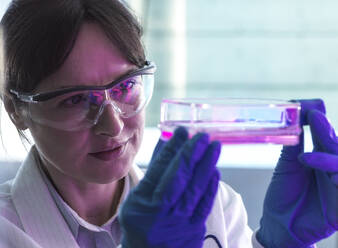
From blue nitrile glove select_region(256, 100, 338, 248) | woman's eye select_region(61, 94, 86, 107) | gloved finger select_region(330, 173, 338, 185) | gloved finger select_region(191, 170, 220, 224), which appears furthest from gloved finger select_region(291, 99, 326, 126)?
woman's eye select_region(61, 94, 86, 107)

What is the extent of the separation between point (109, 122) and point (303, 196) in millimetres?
452

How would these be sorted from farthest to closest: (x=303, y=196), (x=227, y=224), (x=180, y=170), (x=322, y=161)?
(x=227, y=224), (x=303, y=196), (x=322, y=161), (x=180, y=170)

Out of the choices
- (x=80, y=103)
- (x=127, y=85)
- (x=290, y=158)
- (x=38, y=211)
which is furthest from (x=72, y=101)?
(x=290, y=158)

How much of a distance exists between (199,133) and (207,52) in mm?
5693

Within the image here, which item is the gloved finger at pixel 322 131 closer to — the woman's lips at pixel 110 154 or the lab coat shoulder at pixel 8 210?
the woman's lips at pixel 110 154

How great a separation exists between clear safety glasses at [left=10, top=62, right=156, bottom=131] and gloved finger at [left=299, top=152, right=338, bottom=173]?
0.37 metres

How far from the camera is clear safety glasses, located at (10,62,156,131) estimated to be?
1.02m

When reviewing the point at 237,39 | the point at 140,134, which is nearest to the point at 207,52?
the point at 237,39

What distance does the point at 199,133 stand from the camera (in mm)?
772

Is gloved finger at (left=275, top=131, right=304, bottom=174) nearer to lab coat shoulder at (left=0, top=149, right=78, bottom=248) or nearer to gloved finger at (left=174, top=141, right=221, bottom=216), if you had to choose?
gloved finger at (left=174, top=141, right=221, bottom=216)

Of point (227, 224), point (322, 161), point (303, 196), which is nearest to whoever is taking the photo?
point (322, 161)

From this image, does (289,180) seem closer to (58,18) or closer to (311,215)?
(311,215)

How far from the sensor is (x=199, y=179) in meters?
0.81

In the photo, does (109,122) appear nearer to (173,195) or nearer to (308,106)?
(173,195)
